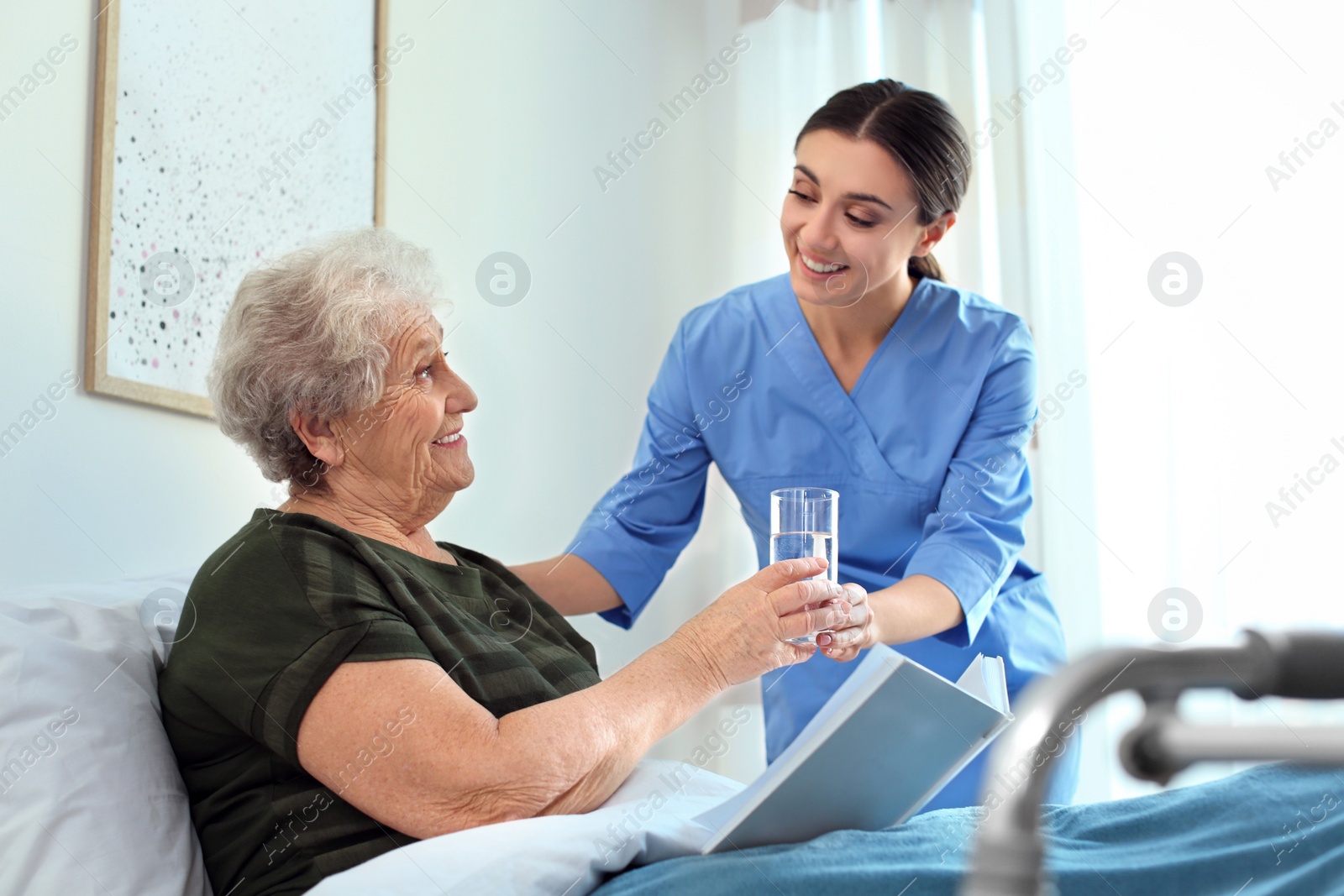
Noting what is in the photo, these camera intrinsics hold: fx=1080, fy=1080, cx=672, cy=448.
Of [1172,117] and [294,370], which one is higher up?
[1172,117]

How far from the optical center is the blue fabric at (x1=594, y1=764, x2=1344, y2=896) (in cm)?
84

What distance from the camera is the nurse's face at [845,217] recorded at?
1.62 metres

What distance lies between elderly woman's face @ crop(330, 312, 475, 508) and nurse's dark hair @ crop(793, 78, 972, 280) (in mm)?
748

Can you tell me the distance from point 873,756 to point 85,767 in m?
0.72

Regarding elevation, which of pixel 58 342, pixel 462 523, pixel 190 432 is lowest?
pixel 462 523

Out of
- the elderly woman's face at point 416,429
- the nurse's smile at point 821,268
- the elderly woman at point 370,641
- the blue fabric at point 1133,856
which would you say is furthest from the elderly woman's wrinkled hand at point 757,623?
the nurse's smile at point 821,268

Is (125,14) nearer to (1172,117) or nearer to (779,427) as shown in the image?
(779,427)

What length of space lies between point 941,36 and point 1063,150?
46cm

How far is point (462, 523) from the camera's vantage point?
225cm

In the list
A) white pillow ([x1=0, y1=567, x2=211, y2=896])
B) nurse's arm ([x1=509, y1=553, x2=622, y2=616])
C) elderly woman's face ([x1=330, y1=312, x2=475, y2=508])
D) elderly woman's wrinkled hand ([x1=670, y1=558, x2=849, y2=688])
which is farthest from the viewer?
nurse's arm ([x1=509, y1=553, x2=622, y2=616])

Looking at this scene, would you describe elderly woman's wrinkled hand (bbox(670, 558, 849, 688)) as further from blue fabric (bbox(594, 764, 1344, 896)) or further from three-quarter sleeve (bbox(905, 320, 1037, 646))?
three-quarter sleeve (bbox(905, 320, 1037, 646))

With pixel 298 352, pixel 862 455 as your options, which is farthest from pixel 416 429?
pixel 862 455

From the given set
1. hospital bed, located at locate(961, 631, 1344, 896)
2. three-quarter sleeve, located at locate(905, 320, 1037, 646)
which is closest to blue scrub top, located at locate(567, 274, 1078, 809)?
three-quarter sleeve, located at locate(905, 320, 1037, 646)

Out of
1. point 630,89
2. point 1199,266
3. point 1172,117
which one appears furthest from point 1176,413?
point 630,89
